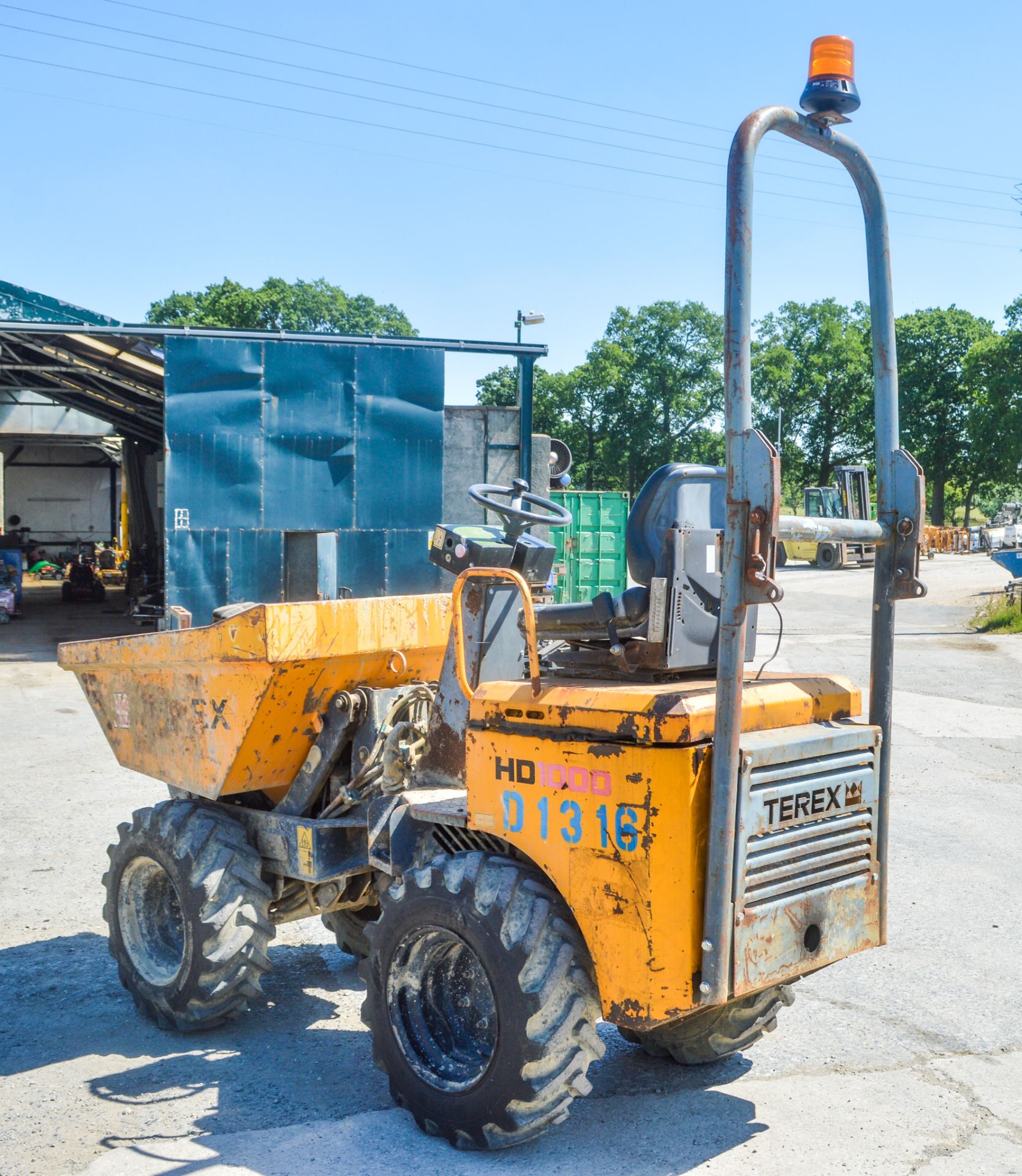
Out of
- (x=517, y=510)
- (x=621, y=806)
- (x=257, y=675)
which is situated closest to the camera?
(x=621, y=806)

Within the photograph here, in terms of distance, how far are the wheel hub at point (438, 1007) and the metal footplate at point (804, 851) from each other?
906 mm

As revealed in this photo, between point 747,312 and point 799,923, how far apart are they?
1.78 metres

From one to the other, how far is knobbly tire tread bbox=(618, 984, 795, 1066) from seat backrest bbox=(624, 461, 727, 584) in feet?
4.90

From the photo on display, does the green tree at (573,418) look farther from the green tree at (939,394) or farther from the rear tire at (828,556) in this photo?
the rear tire at (828,556)

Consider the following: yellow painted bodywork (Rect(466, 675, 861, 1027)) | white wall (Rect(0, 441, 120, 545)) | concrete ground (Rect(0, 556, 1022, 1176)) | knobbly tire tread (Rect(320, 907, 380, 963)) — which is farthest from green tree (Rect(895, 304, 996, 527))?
yellow painted bodywork (Rect(466, 675, 861, 1027))

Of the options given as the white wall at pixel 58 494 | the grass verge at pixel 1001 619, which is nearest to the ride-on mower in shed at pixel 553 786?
the grass verge at pixel 1001 619

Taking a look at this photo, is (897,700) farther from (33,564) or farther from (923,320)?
(923,320)

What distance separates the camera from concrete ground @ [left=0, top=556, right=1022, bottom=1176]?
12.0ft

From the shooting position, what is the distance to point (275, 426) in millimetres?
16609

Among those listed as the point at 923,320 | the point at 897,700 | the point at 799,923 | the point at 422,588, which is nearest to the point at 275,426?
the point at 422,588

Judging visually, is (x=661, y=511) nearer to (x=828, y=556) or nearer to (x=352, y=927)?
(x=828, y=556)

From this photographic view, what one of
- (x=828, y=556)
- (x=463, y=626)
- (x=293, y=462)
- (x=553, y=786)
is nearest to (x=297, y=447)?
(x=293, y=462)

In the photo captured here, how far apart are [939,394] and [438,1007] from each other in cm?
7054

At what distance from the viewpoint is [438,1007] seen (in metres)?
3.86
